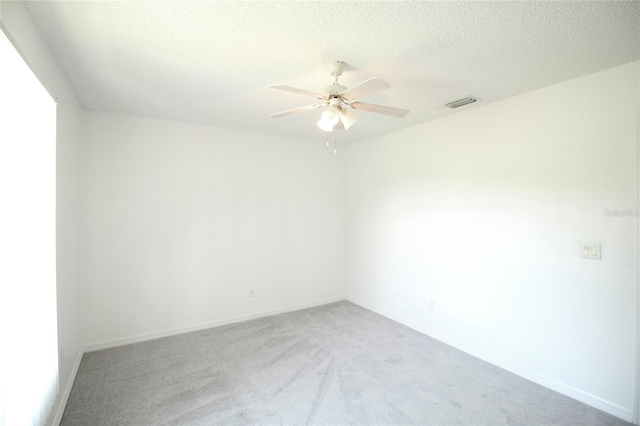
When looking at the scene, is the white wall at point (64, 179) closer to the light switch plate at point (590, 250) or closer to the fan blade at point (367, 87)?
the fan blade at point (367, 87)

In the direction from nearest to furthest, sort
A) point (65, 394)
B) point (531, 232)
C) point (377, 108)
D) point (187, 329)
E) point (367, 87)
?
point (367, 87) < point (377, 108) < point (65, 394) < point (531, 232) < point (187, 329)

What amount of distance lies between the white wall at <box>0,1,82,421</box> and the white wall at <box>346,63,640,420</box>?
348 centimetres

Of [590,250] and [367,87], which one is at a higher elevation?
[367,87]

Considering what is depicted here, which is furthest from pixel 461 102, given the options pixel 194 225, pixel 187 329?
pixel 187 329

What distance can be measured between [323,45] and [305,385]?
262cm

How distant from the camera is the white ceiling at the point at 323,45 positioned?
5.16 feet

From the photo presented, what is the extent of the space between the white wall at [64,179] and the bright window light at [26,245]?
191 mm

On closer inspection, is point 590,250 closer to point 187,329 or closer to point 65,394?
point 187,329

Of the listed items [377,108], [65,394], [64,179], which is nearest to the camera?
[377,108]

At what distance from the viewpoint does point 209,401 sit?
7.71ft

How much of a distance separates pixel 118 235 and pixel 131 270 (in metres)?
0.42

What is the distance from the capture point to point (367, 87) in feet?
6.03

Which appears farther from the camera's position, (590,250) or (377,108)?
(590,250)

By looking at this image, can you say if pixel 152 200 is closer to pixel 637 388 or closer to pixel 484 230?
pixel 484 230
